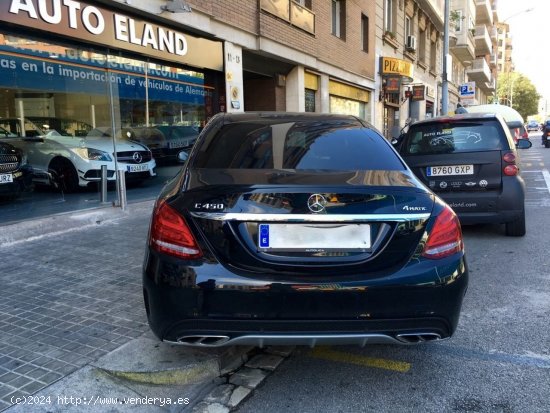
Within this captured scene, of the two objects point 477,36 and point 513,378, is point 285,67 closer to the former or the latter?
point 513,378

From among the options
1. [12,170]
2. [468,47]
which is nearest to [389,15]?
[468,47]

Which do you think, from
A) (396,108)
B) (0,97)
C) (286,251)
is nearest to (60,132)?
(0,97)

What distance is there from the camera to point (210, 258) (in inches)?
99.1

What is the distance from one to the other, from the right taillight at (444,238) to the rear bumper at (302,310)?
4.0 inches

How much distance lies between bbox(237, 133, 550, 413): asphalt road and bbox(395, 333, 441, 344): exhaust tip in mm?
393

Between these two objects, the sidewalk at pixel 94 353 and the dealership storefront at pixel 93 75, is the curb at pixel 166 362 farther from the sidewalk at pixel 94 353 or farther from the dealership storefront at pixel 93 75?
the dealership storefront at pixel 93 75

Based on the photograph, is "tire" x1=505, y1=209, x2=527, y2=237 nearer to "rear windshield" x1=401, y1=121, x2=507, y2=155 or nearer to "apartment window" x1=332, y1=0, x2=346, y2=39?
"rear windshield" x1=401, y1=121, x2=507, y2=155

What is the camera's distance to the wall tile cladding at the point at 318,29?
33.9 feet

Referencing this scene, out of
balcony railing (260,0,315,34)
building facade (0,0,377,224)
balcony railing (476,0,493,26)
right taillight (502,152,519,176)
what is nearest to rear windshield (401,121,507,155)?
right taillight (502,152,519,176)

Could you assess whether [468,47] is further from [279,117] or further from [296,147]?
[296,147]

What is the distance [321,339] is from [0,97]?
20.1 ft

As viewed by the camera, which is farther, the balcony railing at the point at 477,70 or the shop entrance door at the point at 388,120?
the balcony railing at the point at 477,70

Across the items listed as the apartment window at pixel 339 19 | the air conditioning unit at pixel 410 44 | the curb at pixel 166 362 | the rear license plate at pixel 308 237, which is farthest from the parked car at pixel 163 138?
the air conditioning unit at pixel 410 44

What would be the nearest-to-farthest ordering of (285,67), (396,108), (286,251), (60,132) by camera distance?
(286,251) < (60,132) < (285,67) < (396,108)
